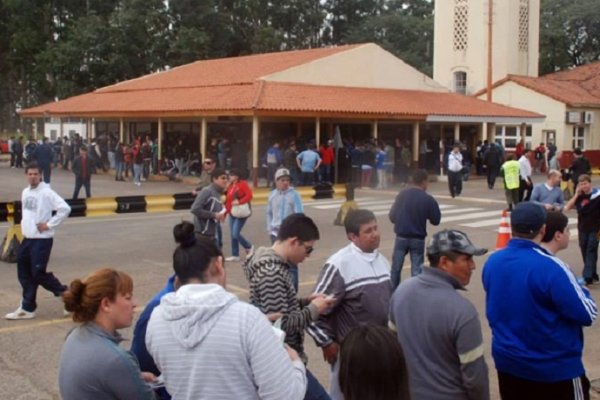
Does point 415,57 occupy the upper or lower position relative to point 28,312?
upper

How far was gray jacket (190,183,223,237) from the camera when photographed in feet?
37.0

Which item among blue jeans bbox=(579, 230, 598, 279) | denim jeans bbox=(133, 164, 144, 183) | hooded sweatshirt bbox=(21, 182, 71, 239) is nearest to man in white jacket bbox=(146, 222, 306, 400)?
hooded sweatshirt bbox=(21, 182, 71, 239)

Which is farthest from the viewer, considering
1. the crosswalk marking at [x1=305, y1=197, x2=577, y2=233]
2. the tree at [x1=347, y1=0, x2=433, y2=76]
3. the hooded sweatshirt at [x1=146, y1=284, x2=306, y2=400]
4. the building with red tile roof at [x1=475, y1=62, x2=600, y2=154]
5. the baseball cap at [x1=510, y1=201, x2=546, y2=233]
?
the tree at [x1=347, y1=0, x2=433, y2=76]

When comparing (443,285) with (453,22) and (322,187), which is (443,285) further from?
(453,22)

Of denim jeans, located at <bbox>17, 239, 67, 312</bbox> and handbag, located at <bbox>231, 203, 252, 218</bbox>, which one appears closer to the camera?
denim jeans, located at <bbox>17, 239, 67, 312</bbox>

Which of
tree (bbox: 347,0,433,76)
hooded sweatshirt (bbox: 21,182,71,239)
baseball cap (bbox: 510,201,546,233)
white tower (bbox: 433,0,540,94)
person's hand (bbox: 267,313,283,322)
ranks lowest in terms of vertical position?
person's hand (bbox: 267,313,283,322)

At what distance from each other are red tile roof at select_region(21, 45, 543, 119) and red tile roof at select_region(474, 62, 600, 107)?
5.35m

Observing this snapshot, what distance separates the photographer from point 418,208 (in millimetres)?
9180

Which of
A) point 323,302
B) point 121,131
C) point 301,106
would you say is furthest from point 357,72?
point 323,302

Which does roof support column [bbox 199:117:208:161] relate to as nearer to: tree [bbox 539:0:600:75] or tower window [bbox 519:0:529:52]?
tower window [bbox 519:0:529:52]

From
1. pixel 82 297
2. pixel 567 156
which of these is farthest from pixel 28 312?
pixel 567 156

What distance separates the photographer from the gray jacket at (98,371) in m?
3.21

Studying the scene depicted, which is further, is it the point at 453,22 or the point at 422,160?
the point at 453,22

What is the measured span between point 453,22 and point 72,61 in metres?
22.6
